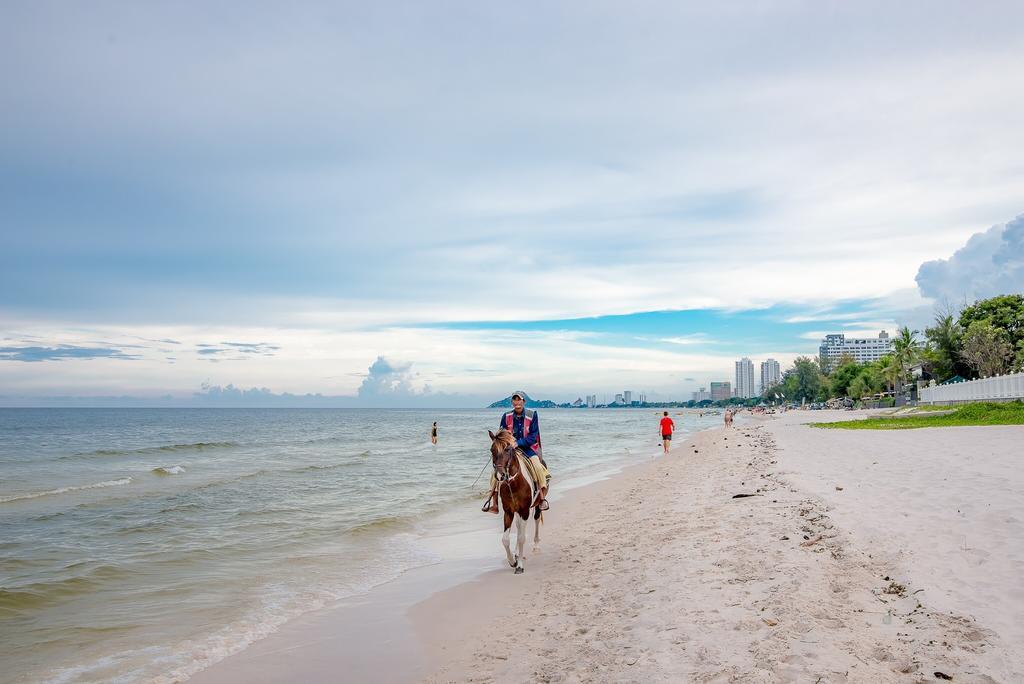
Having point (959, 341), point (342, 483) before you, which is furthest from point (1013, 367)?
point (342, 483)

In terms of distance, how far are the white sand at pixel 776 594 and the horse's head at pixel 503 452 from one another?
179 cm

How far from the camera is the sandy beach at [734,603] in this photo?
5.07 m

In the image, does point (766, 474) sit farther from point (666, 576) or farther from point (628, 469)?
point (628, 469)

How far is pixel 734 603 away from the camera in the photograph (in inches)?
251

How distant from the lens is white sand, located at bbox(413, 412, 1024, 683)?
500cm

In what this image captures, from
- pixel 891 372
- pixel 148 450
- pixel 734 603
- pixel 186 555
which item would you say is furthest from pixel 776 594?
pixel 891 372

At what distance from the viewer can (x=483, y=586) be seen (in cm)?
977

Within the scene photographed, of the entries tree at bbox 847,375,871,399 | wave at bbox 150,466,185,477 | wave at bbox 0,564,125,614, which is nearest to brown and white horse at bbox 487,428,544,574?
wave at bbox 0,564,125,614

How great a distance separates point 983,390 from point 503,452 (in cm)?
5173

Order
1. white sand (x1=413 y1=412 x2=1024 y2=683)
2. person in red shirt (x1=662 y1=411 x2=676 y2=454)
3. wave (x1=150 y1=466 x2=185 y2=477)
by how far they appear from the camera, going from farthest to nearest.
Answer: person in red shirt (x1=662 y1=411 x2=676 y2=454)
wave (x1=150 y1=466 x2=185 y2=477)
white sand (x1=413 y1=412 x2=1024 y2=683)

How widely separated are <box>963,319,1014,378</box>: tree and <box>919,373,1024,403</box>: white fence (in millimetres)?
6356

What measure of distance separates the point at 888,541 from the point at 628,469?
20.7 m

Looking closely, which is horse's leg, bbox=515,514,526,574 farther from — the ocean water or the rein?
the ocean water

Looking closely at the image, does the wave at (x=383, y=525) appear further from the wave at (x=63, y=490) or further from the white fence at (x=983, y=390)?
the white fence at (x=983, y=390)
